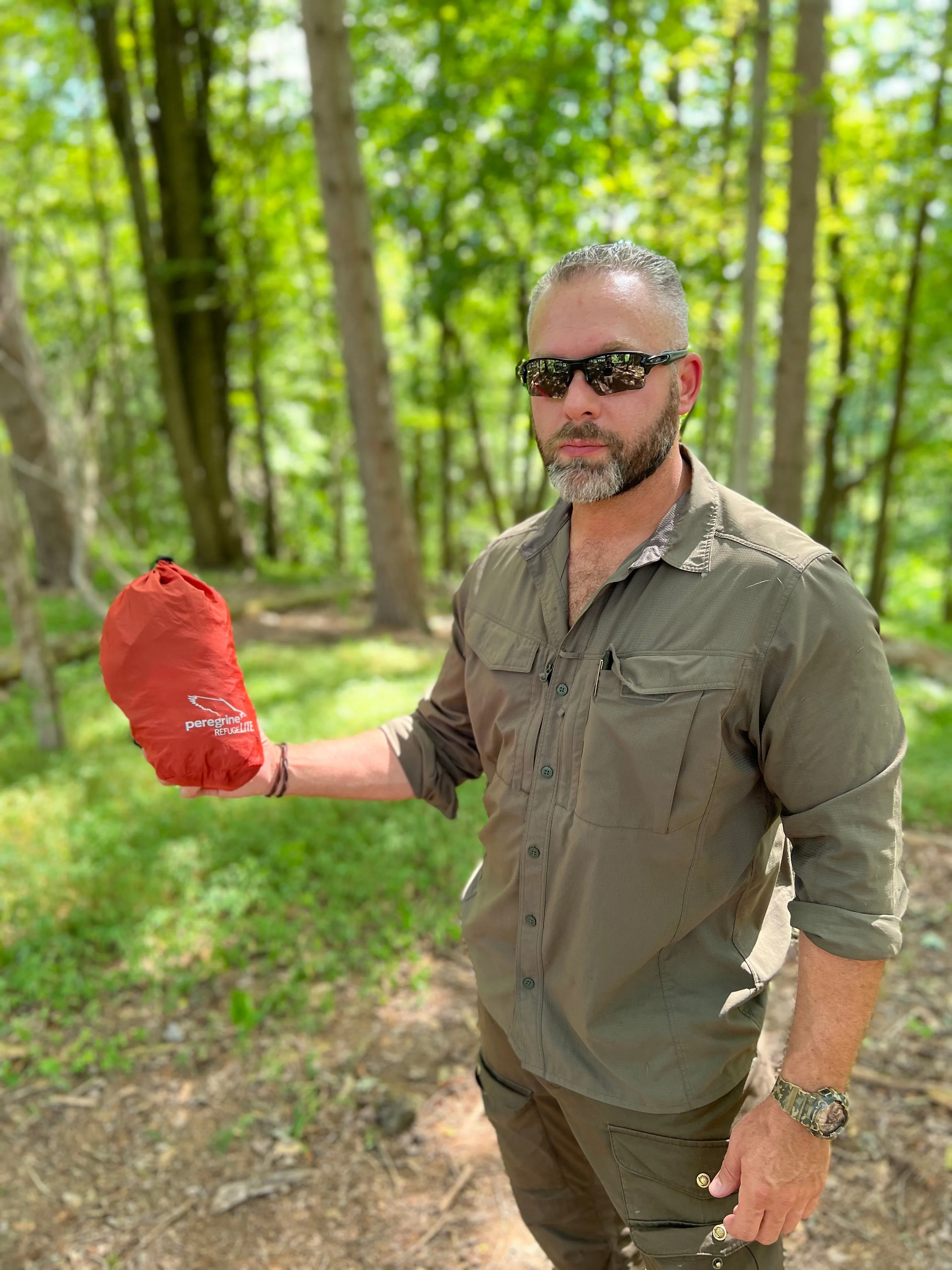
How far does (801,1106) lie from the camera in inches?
60.8

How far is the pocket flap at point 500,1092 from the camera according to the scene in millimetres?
2098

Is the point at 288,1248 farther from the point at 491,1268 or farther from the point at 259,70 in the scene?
the point at 259,70

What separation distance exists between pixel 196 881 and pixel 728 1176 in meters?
3.43

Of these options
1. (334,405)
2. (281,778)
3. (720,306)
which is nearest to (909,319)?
(720,306)

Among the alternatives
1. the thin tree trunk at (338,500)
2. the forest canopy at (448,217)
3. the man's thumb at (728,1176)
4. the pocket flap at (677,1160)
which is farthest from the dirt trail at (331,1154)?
the thin tree trunk at (338,500)

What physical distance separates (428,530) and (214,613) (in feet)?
83.7

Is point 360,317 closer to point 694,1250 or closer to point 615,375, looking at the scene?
point 615,375

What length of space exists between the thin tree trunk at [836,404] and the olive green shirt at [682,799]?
14.1 meters

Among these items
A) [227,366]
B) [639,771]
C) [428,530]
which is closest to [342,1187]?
[639,771]

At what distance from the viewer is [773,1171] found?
61.4 inches

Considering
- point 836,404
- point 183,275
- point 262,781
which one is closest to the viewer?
point 262,781

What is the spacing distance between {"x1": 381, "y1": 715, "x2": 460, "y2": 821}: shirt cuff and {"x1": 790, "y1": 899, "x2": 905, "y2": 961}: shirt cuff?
0.99 metres

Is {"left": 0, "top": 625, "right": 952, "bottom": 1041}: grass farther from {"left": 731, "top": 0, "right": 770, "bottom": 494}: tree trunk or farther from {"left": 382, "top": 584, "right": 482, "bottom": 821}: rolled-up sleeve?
{"left": 731, "top": 0, "right": 770, "bottom": 494}: tree trunk

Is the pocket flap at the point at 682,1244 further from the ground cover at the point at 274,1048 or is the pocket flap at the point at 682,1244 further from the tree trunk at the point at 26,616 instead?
the tree trunk at the point at 26,616
